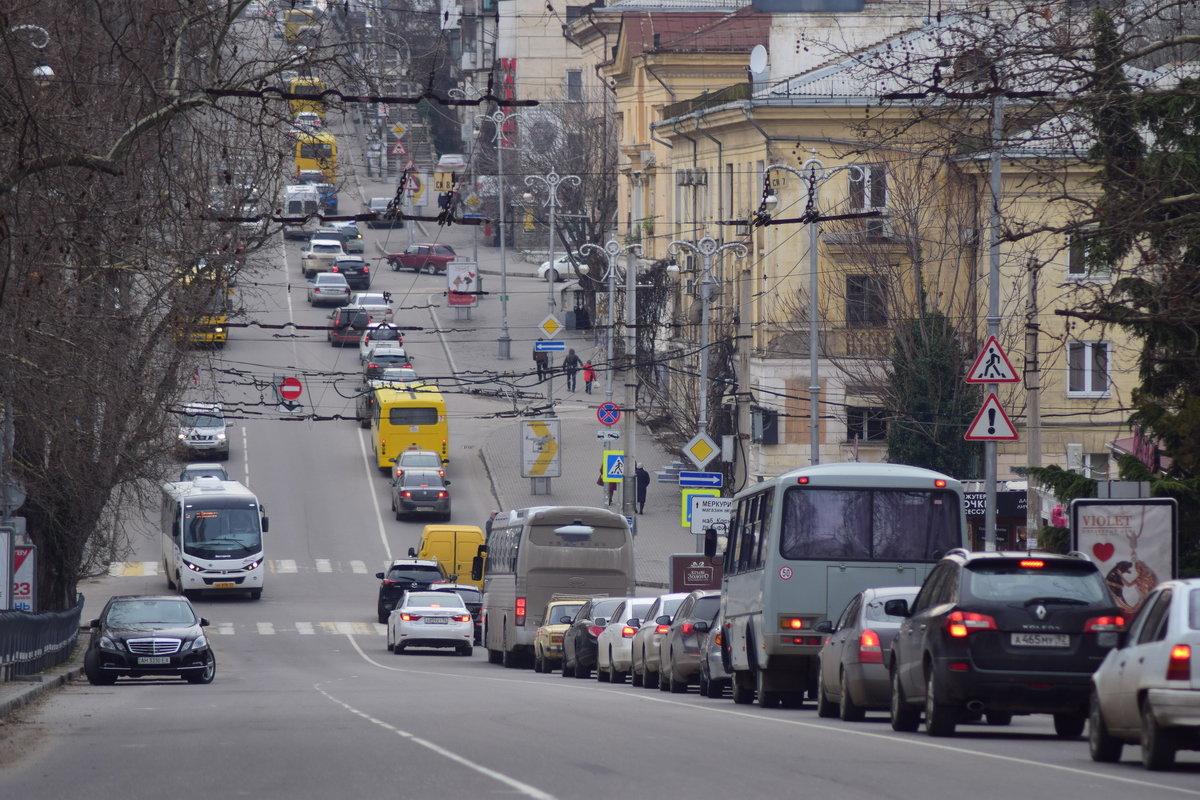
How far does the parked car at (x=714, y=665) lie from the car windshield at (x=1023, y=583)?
8.46 m

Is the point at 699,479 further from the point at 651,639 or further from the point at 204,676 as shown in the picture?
the point at 204,676

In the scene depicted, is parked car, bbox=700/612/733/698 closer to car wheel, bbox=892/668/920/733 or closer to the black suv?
car wheel, bbox=892/668/920/733

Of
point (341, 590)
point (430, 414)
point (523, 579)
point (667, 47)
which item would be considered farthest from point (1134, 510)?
point (667, 47)

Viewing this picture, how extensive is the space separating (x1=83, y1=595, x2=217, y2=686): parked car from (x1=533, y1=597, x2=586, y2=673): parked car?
7053 mm

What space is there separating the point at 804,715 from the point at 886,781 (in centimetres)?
834

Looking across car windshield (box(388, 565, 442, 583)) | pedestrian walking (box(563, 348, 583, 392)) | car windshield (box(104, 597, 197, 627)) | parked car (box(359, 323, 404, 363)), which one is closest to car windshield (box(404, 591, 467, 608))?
car windshield (box(388, 565, 442, 583))

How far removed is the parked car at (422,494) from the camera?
6012 cm

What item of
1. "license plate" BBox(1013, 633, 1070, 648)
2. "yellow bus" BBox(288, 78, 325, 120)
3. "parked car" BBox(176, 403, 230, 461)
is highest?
"yellow bus" BBox(288, 78, 325, 120)

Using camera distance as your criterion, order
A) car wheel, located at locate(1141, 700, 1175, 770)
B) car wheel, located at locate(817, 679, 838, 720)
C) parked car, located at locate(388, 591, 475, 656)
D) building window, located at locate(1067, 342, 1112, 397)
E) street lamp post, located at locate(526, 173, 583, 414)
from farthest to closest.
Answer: street lamp post, located at locate(526, 173, 583, 414) → building window, located at locate(1067, 342, 1112, 397) → parked car, located at locate(388, 591, 475, 656) → car wheel, located at locate(817, 679, 838, 720) → car wheel, located at locate(1141, 700, 1175, 770)

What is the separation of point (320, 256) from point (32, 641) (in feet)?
220

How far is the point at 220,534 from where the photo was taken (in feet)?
171

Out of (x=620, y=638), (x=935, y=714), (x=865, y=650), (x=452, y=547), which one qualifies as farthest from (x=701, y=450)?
(x=935, y=714)

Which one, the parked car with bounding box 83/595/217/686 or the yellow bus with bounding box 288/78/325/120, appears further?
the parked car with bounding box 83/595/217/686

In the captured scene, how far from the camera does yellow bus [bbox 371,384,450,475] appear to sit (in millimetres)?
65562
